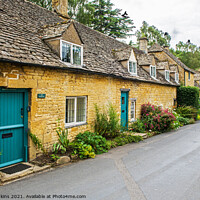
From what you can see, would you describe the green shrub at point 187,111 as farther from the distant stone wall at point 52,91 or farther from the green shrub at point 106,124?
the green shrub at point 106,124

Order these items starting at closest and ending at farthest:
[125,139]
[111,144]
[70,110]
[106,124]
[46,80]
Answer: [46,80], [70,110], [111,144], [106,124], [125,139]

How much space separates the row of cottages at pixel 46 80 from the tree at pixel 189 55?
155 feet

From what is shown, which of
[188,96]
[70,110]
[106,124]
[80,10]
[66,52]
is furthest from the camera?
[80,10]

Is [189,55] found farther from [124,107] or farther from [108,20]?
[124,107]

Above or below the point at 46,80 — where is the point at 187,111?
below

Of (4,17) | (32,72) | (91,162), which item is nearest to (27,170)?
(91,162)

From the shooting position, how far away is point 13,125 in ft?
21.9

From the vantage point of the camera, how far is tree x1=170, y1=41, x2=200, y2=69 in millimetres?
58812

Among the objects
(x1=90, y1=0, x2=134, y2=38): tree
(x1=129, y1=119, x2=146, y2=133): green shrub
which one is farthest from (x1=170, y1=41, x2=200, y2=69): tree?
(x1=129, y1=119, x2=146, y2=133): green shrub

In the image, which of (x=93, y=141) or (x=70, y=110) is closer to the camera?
(x=93, y=141)

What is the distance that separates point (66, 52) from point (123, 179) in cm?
583

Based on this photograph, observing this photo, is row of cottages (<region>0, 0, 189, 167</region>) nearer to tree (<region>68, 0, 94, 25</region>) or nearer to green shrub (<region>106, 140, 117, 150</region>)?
green shrub (<region>106, 140, 117, 150</region>)

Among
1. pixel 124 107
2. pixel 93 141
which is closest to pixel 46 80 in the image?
pixel 93 141

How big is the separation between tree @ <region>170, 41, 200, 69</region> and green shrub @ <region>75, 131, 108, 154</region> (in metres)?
49.8
